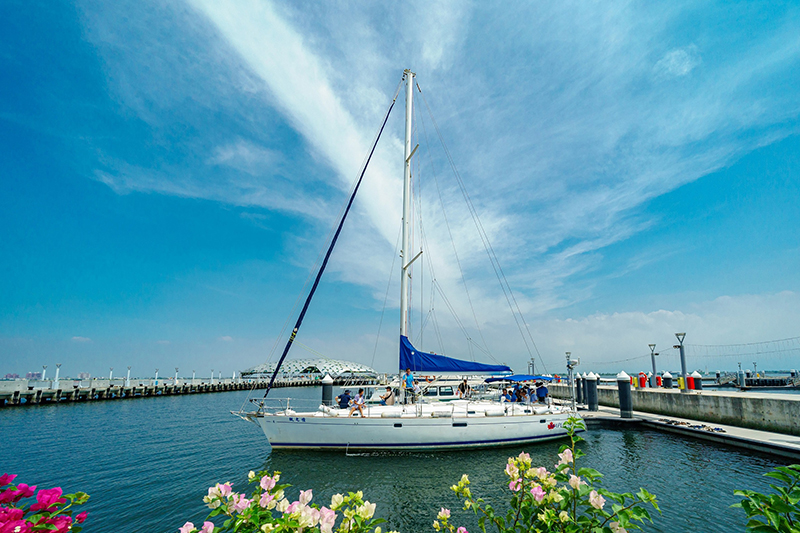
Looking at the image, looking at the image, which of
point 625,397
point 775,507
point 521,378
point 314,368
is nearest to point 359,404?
point 521,378

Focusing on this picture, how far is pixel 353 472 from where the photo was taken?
13375 millimetres

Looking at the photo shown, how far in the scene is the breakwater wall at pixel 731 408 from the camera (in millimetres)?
15578

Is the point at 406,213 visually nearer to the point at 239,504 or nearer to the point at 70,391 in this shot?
the point at 239,504

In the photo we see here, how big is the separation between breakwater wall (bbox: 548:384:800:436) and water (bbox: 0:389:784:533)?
2.98m

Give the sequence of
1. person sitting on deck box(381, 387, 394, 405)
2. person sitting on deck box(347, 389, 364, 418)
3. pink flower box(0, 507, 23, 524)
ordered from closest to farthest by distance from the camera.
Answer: pink flower box(0, 507, 23, 524), person sitting on deck box(347, 389, 364, 418), person sitting on deck box(381, 387, 394, 405)

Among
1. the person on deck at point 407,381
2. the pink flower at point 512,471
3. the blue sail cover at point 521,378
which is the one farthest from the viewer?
the blue sail cover at point 521,378

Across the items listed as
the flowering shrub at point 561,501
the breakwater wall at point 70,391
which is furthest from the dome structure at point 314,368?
the flowering shrub at point 561,501

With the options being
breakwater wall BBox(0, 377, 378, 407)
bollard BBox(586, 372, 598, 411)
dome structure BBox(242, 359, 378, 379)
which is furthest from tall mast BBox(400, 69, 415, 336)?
dome structure BBox(242, 359, 378, 379)

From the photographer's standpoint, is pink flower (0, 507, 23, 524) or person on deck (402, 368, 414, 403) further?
person on deck (402, 368, 414, 403)

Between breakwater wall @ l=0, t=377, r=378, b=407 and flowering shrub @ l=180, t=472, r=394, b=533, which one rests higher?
flowering shrub @ l=180, t=472, r=394, b=533

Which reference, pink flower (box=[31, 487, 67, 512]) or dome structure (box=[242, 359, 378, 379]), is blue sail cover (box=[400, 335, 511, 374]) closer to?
pink flower (box=[31, 487, 67, 512])

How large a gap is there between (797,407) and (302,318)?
21600 millimetres

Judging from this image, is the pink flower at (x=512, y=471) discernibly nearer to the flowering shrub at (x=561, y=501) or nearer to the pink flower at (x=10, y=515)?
the flowering shrub at (x=561, y=501)

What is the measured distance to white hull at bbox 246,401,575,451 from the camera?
15039 millimetres
